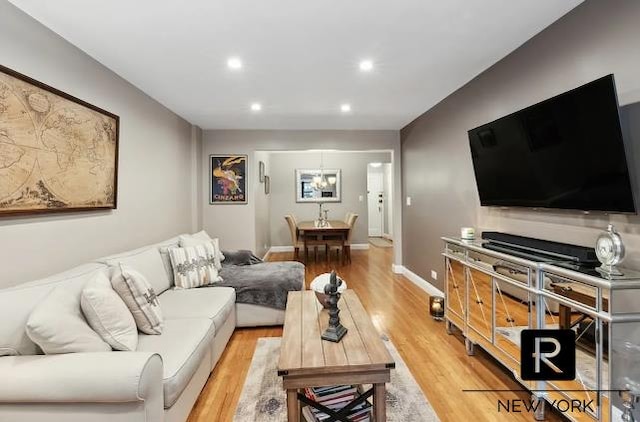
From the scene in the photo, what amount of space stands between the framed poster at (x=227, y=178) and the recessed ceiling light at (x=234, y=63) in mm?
2375

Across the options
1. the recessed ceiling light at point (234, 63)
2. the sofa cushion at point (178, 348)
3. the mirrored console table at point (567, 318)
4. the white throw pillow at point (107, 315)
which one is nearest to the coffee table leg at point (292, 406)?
the sofa cushion at point (178, 348)

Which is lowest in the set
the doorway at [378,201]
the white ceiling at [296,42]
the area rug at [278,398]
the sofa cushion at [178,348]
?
the area rug at [278,398]

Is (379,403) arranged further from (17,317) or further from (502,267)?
(17,317)

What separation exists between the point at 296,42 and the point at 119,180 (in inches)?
78.5

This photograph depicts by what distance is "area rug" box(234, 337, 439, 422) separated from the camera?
184 centimetres

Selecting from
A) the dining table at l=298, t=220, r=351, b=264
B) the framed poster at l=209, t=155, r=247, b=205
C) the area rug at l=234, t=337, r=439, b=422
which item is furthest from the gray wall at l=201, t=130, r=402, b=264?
the area rug at l=234, t=337, r=439, b=422

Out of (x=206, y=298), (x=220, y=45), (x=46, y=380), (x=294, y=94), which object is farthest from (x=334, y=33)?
(x=46, y=380)

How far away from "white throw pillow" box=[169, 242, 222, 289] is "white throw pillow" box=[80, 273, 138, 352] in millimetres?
1165

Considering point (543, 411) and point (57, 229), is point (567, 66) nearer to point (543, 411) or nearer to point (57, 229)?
A: point (543, 411)

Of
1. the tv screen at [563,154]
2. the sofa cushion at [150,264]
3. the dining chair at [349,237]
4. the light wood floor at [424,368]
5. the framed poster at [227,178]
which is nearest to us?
the tv screen at [563,154]

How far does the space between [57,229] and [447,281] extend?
123 inches

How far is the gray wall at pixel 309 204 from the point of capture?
7.77 meters

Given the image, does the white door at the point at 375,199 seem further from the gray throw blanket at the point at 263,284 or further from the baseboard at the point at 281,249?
the gray throw blanket at the point at 263,284

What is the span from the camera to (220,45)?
93.1 inches
